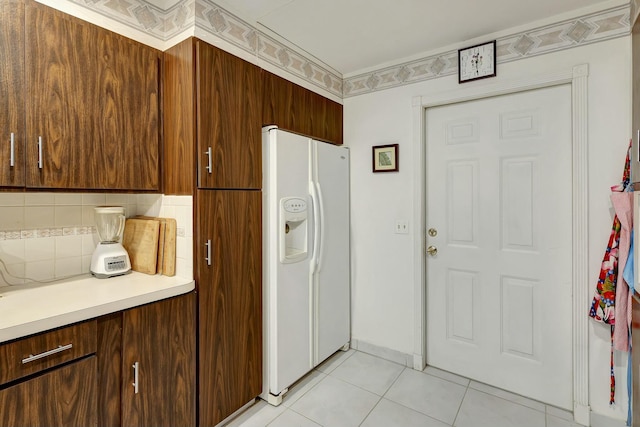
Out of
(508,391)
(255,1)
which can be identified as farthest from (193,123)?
(508,391)

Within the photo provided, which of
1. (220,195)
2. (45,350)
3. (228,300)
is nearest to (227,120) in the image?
(220,195)

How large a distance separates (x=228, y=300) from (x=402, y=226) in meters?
1.42

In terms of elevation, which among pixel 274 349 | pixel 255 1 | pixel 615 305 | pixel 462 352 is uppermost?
pixel 255 1

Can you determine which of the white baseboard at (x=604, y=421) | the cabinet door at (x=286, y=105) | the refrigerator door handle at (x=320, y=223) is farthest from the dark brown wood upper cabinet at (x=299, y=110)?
the white baseboard at (x=604, y=421)

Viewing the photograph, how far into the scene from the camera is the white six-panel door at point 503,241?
6.38 feet

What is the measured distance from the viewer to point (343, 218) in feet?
8.53

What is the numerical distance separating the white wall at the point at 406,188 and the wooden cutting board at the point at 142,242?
5.16 ft

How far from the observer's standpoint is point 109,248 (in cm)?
168

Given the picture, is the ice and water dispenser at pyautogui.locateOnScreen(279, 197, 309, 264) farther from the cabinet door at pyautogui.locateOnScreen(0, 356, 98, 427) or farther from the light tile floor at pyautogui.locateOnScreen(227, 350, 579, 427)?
the cabinet door at pyautogui.locateOnScreen(0, 356, 98, 427)

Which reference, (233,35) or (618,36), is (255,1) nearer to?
(233,35)

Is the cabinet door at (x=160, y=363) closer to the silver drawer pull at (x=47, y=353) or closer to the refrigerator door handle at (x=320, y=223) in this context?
the silver drawer pull at (x=47, y=353)

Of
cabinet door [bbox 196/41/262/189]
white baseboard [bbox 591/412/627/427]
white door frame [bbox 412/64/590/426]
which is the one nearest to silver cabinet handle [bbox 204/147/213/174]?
cabinet door [bbox 196/41/262/189]

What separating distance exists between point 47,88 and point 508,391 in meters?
3.13

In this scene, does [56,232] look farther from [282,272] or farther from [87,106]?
[282,272]
